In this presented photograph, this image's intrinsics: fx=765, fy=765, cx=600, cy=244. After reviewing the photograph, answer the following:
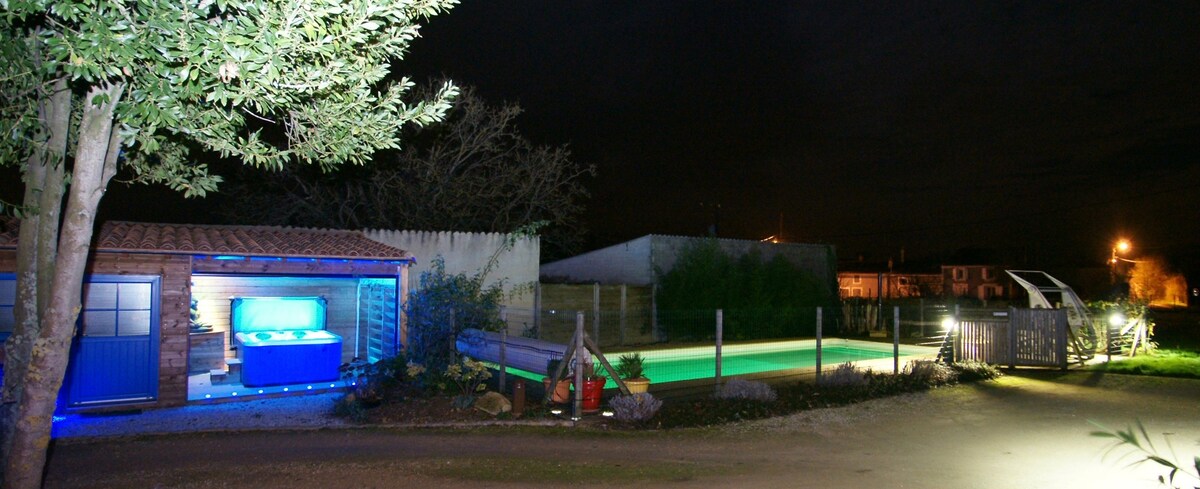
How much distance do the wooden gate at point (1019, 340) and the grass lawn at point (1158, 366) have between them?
1.40 metres

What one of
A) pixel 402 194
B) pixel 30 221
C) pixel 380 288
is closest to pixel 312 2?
pixel 30 221

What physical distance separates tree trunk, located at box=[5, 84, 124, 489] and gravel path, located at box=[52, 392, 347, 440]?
12.0 feet

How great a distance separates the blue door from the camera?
400 inches

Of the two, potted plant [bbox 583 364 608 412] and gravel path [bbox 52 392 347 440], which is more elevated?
potted plant [bbox 583 364 608 412]

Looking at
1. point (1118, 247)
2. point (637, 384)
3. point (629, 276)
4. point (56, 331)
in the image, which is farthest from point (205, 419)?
point (1118, 247)

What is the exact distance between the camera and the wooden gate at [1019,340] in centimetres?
1569

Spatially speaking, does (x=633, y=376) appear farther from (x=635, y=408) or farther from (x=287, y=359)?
(x=287, y=359)

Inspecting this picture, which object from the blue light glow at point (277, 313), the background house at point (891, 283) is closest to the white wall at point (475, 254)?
the blue light glow at point (277, 313)

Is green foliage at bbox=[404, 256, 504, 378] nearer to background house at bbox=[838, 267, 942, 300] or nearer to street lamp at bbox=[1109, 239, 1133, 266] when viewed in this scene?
background house at bbox=[838, 267, 942, 300]

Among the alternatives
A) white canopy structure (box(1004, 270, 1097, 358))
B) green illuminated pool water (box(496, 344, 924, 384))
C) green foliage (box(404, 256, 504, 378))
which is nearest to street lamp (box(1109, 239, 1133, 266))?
white canopy structure (box(1004, 270, 1097, 358))

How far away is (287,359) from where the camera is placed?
1223 centimetres

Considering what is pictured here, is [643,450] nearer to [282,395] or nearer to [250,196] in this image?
[282,395]

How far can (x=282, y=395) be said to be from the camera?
1145 centimetres

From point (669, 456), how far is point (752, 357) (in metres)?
9.56
